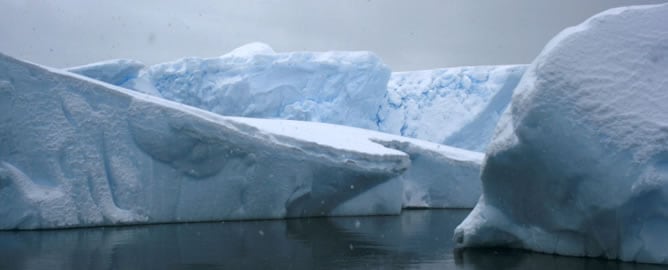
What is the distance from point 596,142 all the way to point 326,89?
16559 millimetres

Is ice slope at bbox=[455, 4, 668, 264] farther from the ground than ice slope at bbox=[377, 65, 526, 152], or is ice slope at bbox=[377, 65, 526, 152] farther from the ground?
ice slope at bbox=[455, 4, 668, 264]

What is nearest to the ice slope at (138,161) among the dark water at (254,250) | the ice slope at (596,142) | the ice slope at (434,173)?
the dark water at (254,250)

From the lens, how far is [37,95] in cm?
845

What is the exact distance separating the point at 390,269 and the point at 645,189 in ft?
7.61

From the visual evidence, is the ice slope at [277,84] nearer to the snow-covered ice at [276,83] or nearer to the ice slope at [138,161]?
the snow-covered ice at [276,83]

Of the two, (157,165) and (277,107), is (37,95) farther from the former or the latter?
(277,107)

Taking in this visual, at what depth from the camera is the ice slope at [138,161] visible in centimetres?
823

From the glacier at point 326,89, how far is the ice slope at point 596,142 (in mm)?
15370

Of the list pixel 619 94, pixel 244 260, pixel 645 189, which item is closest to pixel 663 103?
pixel 619 94

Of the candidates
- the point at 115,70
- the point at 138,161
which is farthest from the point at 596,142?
the point at 115,70

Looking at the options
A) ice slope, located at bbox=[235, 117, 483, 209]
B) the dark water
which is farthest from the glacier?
the dark water

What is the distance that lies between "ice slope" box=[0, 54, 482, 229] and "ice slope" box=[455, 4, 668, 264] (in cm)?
467

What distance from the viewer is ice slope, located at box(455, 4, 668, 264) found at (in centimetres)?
519

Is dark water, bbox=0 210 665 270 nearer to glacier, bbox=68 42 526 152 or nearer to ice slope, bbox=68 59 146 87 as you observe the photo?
ice slope, bbox=68 59 146 87
